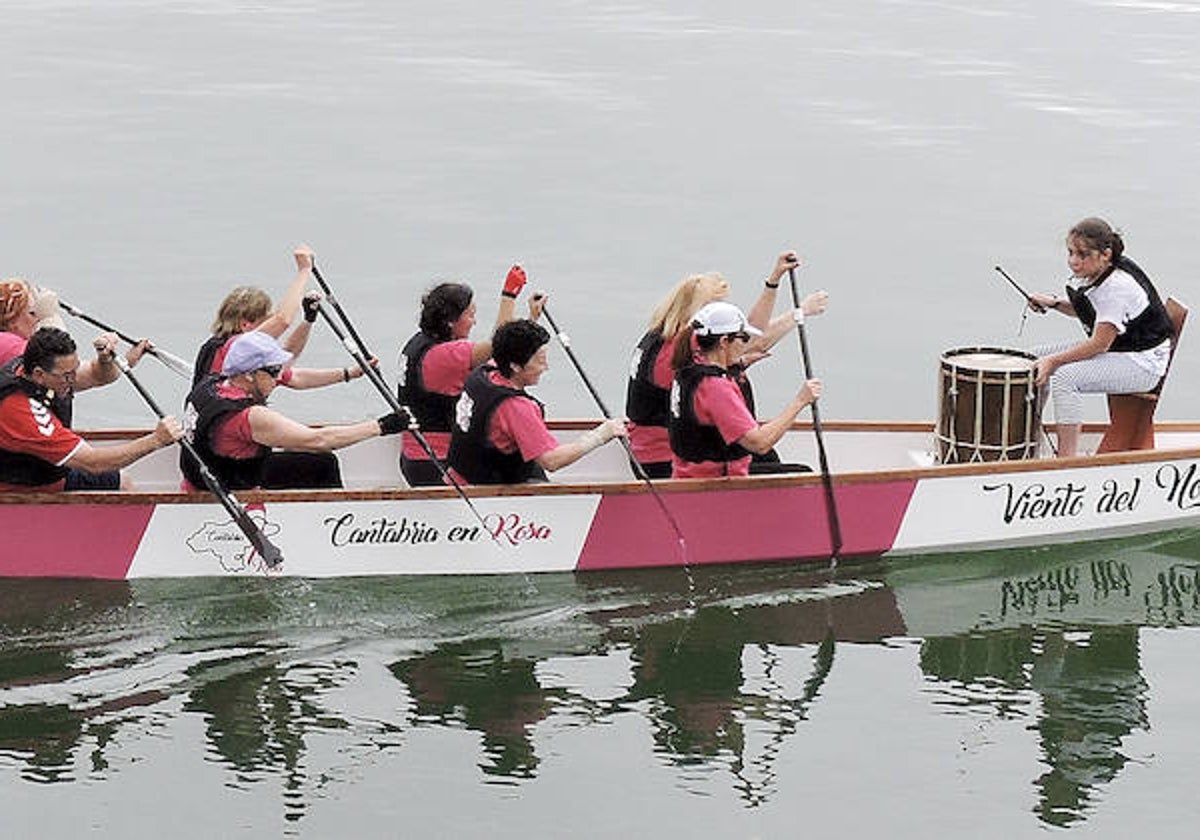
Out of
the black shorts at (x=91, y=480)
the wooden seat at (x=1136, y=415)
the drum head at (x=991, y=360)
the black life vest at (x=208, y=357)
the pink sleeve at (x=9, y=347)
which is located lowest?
the black shorts at (x=91, y=480)

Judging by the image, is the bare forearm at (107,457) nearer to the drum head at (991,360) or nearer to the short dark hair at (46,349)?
the short dark hair at (46,349)

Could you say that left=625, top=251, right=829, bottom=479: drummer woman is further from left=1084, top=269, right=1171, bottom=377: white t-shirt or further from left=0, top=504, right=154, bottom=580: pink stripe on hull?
left=0, top=504, right=154, bottom=580: pink stripe on hull

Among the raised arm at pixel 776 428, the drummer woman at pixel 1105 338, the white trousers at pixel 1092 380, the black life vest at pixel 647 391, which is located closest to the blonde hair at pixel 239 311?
the black life vest at pixel 647 391

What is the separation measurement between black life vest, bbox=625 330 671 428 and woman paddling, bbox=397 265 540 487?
26.1 inches

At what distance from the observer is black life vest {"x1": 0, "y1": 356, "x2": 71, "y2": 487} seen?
12.3m

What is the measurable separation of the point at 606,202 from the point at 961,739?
11576 millimetres

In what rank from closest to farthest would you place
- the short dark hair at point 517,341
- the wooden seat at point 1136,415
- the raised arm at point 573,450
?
the short dark hair at point 517,341, the raised arm at point 573,450, the wooden seat at point 1136,415

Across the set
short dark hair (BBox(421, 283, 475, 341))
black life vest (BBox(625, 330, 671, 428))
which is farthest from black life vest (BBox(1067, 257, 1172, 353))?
short dark hair (BBox(421, 283, 475, 341))

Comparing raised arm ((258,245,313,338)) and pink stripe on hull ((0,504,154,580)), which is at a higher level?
raised arm ((258,245,313,338))

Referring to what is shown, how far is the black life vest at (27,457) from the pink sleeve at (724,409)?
3412 millimetres

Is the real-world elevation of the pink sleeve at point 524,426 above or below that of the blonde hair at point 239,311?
below

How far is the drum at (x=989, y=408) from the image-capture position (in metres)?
13.5

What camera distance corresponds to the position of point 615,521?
42.9 ft

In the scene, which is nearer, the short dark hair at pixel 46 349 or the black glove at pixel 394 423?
the short dark hair at pixel 46 349
